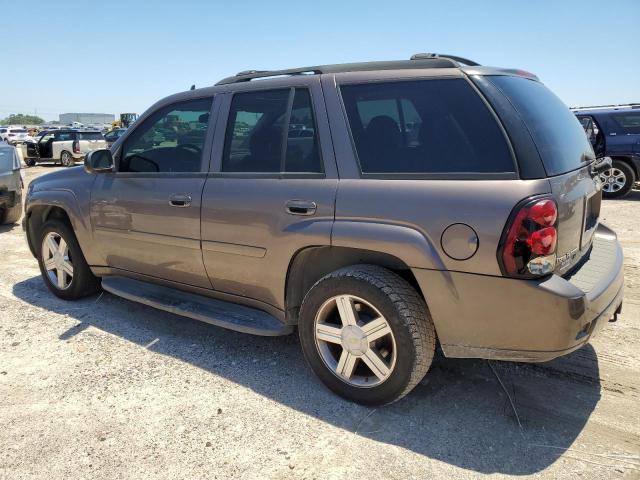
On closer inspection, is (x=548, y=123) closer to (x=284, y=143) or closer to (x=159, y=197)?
(x=284, y=143)

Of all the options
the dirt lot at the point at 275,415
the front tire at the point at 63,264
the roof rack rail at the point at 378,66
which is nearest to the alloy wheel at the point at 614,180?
the dirt lot at the point at 275,415

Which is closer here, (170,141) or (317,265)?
(317,265)

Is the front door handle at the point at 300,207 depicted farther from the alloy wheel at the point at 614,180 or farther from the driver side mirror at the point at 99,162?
the alloy wheel at the point at 614,180

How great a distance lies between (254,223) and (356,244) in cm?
74

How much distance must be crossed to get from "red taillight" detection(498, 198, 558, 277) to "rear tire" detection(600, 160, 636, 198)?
9.42 meters

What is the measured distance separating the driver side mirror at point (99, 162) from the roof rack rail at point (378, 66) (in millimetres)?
1239

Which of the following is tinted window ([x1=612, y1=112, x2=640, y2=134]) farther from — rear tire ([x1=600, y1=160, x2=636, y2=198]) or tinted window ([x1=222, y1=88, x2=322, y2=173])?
tinted window ([x1=222, y1=88, x2=322, y2=173])

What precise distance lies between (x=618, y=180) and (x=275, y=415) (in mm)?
10345

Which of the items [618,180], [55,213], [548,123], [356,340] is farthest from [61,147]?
[548,123]

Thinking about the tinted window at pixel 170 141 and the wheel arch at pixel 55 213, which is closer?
the tinted window at pixel 170 141

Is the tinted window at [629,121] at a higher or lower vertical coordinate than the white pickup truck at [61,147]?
higher

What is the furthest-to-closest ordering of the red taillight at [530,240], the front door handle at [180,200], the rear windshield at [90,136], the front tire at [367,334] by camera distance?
the rear windshield at [90,136]
the front door handle at [180,200]
the front tire at [367,334]
the red taillight at [530,240]

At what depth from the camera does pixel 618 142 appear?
10305 millimetres

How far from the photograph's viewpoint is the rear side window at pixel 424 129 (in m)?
2.39
